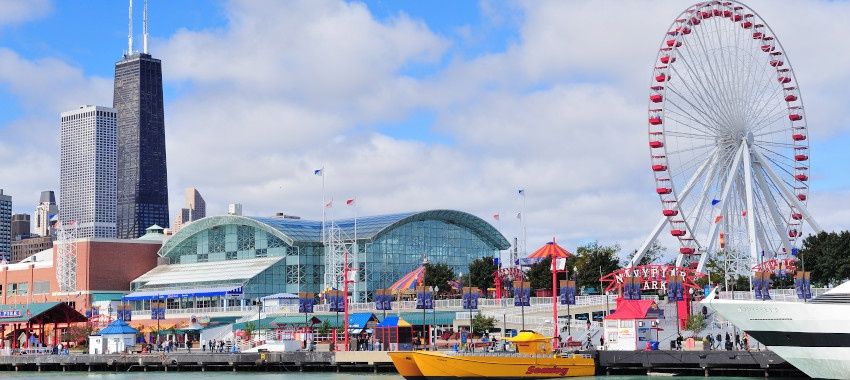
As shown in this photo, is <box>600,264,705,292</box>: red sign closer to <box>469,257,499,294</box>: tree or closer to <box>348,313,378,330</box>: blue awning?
<box>348,313,378,330</box>: blue awning

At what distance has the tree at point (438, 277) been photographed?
146125mm

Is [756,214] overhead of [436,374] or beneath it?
overhead

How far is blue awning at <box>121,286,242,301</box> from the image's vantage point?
15462 centimetres

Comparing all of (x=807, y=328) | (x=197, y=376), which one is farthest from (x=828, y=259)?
(x=197, y=376)

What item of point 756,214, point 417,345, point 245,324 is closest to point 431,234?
point 245,324

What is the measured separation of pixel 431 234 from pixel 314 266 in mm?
18043

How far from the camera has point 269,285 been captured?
158625mm

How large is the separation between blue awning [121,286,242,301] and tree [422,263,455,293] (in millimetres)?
24997

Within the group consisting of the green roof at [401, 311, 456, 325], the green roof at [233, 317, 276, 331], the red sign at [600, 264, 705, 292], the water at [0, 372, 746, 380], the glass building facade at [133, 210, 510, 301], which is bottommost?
the water at [0, 372, 746, 380]

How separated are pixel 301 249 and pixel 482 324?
5752 cm

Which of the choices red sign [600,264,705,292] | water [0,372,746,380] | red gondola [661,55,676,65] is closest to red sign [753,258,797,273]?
red sign [600,264,705,292]

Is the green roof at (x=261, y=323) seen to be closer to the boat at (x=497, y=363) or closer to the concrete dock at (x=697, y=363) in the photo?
the boat at (x=497, y=363)

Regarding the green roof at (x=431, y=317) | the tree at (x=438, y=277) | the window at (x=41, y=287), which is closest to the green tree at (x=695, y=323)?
the green roof at (x=431, y=317)

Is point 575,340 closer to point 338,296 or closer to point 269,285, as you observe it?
point 338,296
